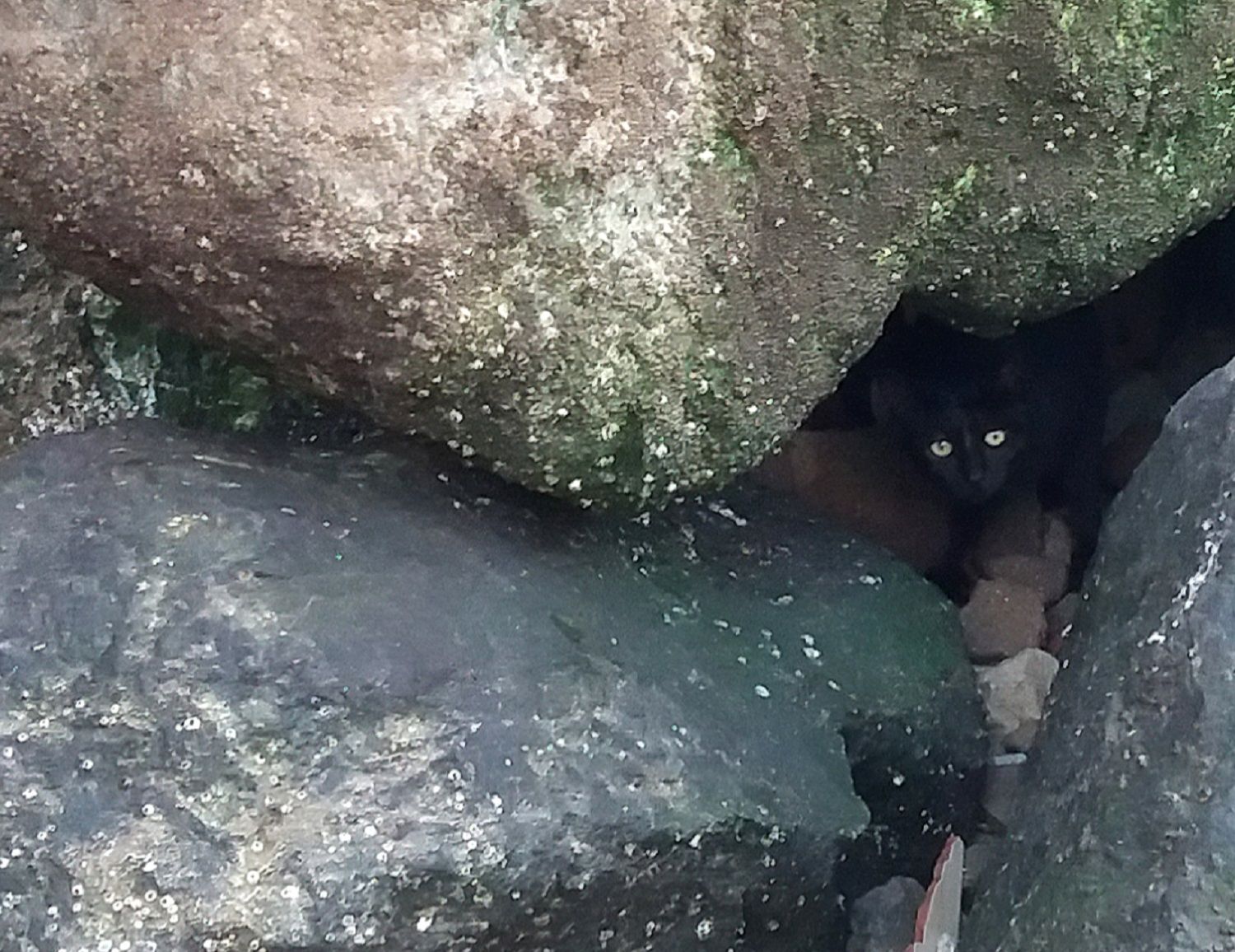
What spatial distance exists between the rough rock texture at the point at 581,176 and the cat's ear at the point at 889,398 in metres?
0.80

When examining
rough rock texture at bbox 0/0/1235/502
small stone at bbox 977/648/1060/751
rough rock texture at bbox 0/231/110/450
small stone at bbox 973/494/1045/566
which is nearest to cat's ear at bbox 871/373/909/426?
small stone at bbox 973/494/1045/566

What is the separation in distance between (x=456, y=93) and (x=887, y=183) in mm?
336

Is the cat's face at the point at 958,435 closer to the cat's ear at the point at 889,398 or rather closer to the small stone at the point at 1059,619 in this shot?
the cat's ear at the point at 889,398

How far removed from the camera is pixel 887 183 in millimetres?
1070

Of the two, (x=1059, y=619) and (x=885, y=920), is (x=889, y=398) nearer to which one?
(x=1059, y=619)

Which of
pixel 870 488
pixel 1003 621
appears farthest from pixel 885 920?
pixel 870 488

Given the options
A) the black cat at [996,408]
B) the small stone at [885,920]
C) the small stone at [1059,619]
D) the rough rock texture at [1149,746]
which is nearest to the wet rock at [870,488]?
the black cat at [996,408]

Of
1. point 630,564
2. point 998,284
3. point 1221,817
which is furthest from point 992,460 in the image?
point 1221,817

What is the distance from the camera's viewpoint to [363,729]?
0.94 meters

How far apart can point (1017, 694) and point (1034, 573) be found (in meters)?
0.29

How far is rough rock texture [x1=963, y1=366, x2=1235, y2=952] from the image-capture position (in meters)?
0.86

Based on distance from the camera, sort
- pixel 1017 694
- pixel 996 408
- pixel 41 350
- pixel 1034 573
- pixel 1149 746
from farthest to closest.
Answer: pixel 996 408 < pixel 1034 573 < pixel 1017 694 < pixel 41 350 < pixel 1149 746

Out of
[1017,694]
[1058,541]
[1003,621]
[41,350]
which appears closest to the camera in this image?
[41,350]

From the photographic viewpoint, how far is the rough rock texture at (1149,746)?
86cm
